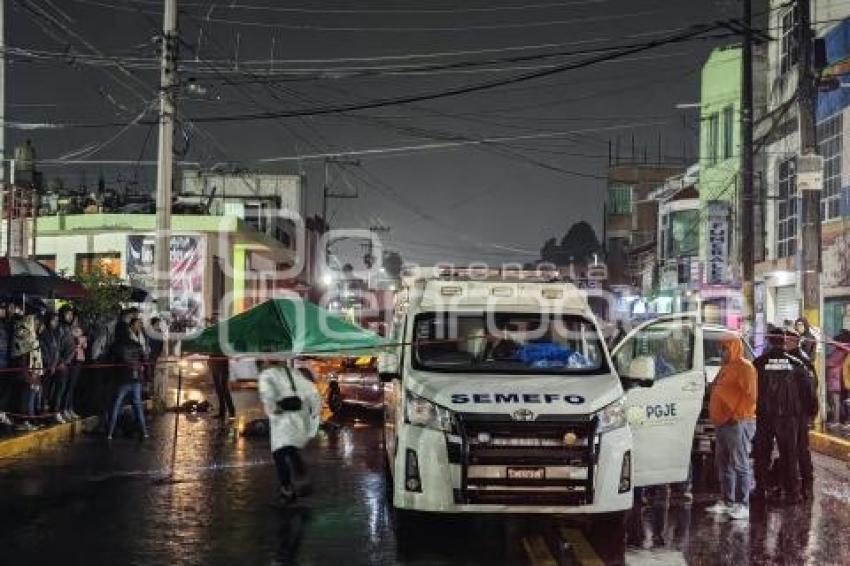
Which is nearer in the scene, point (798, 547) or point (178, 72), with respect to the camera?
point (798, 547)

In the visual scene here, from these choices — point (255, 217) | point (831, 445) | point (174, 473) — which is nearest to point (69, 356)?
point (174, 473)

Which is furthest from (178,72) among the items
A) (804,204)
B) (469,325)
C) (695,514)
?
(695,514)

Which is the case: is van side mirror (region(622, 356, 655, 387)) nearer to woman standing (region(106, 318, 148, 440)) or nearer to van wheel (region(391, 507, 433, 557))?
van wheel (region(391, 507, 433, 557))

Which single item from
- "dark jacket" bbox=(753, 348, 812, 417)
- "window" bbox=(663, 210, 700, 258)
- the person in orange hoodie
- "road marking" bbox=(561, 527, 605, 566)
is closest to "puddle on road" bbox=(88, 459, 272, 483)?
Answer: "road marking" bbox=(561, 527, 605, 566)

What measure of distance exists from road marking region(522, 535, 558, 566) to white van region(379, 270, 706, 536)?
1.07ft

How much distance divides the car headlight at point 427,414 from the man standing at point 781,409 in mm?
4439

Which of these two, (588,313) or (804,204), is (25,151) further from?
(588,313)

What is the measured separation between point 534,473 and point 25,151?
31079 millimetres

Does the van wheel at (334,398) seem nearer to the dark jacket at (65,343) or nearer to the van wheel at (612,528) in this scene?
the dark jacket at (65,343)

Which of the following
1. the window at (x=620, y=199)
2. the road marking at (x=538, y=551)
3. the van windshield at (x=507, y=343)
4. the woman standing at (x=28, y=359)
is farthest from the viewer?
the window at (x=620, y=199)

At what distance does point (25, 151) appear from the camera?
34.9 meters

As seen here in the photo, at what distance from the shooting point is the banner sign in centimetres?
3183

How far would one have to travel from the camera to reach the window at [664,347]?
10.3 metres

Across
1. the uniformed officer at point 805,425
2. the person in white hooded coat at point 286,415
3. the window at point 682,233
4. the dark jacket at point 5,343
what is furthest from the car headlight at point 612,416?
the window at point 682,233
